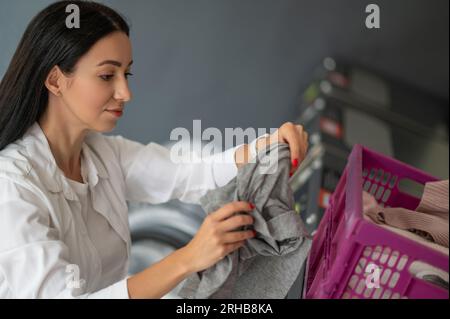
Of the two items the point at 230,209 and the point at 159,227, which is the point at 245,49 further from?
the point at 230,209

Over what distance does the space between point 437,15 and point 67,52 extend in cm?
195

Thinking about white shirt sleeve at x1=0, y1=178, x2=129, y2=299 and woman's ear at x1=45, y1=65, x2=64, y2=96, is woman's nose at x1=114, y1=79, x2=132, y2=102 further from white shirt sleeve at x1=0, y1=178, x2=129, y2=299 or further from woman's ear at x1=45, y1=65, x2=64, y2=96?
white shirt sleeve at x1=0, y1=178, x2=129, y2=299

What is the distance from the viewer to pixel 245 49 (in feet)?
8.77

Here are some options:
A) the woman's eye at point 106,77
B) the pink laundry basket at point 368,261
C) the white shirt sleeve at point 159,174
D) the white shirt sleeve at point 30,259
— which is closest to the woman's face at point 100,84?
the woman's eye at point 106,77

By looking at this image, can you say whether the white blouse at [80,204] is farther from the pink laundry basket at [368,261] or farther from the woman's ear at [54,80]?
the pink laundry basket at [368,261]

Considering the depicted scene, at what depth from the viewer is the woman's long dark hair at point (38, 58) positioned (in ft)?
5.34

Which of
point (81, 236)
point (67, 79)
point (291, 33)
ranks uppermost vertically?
point (291, 33)

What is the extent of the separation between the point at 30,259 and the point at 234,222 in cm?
47

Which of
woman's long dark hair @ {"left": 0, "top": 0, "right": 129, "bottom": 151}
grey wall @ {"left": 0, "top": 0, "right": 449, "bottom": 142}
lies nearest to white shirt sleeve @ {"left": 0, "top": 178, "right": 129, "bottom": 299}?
woman's long dark hair @ {"left": 0, "top": 0, "right": 129, "bottom": 151}

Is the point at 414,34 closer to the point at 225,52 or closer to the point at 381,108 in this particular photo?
the point at 381,108

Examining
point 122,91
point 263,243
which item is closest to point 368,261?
point 263,243

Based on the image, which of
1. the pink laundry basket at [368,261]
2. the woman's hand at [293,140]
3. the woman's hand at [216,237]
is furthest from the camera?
the woman's hand at [293,140]
